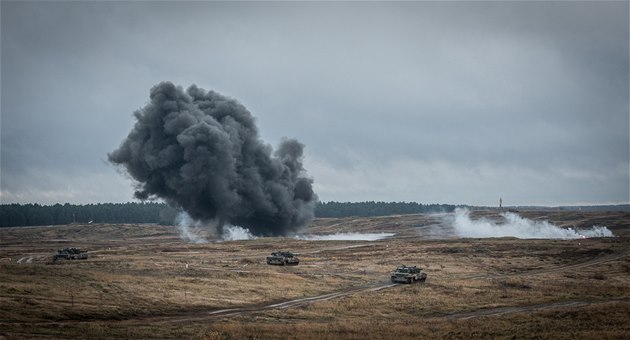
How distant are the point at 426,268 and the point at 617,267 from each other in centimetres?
2796

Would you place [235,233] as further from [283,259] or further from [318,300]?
[318,300]

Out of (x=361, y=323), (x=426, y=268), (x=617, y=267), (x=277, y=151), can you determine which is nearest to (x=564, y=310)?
(x=361, y=323)

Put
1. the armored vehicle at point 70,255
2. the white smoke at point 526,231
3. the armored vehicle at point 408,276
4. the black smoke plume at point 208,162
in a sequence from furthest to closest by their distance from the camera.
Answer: the white smoke at point 526,231 → the black smoke plume at point 208,162 → the armored vehicle at point 70,255 → the armored vehicle at point 408,276

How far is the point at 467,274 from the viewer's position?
2879 inches

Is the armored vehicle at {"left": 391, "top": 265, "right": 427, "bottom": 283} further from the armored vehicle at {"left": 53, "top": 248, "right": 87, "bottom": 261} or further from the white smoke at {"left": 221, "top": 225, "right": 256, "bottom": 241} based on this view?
the white smoke at {"left": 221, "top": 225, "right": 256, "bottom": 241}

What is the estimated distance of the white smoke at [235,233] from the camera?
148750 mm

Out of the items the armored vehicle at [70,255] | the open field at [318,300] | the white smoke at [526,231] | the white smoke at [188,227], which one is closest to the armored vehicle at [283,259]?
the open field at [318,300]

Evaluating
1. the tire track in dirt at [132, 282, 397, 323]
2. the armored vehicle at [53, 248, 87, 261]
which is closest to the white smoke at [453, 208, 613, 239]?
the tire track in dirt at [132, 282, 397, 323]

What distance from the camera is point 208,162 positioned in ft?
437

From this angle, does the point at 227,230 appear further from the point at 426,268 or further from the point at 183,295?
the point at 183,295

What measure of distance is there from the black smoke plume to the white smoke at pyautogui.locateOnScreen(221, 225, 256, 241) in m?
2.03

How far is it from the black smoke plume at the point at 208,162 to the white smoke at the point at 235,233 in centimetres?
203

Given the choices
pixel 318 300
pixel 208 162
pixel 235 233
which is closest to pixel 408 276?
pixel 318 300

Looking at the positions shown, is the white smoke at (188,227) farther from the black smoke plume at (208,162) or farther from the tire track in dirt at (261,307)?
the tire track in dirt at (261,307)
